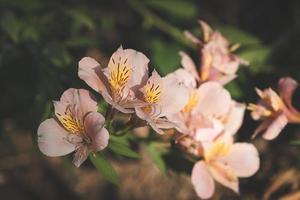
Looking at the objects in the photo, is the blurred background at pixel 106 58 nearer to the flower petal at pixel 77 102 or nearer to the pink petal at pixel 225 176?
the pink petal at pixel 225 176

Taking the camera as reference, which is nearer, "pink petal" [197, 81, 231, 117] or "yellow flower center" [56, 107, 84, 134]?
"yellow flower center" [56, 107, 84, 134]

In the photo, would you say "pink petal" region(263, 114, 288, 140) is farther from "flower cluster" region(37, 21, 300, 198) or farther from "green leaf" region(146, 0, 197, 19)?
"green leaf" region(146, 0, 197, 19)

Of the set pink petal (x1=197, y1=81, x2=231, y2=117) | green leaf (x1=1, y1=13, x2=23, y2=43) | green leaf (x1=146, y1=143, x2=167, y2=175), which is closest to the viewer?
pink petal (x1=197, y1=81, x2=231, y2=117)

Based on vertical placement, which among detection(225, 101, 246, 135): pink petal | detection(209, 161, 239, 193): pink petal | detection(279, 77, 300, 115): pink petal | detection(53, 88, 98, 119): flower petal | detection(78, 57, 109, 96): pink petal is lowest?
detection(209, 161, 239, 193): pink petal

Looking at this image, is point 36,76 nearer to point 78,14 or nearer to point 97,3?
point 78,14

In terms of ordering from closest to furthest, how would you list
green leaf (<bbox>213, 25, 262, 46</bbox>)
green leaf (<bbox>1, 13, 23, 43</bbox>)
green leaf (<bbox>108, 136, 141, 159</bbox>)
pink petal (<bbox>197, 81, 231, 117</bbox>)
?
1. green leaf (<bbox>108, 136, 141, 159</bbox>)
2. pink petal (<bbox>197, 81, 231, 117</bbox>)
3. green leaf (<bbox>1, 13, 23, 43</bbox>)
4. green leaf (<bbox>213, 25, 262, 46</bbox>)

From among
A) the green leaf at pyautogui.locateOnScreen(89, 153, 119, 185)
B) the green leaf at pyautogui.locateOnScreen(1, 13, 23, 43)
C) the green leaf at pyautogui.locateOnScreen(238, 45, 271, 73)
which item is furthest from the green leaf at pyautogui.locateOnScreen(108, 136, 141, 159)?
the green leaf at pyautogui.locateOnScreen(238, 45, 271, 73)

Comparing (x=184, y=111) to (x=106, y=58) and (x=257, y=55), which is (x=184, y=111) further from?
(x=106, y=58)
